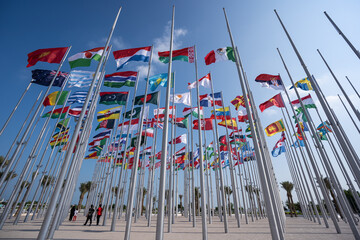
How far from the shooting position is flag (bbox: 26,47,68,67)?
11.8 metres

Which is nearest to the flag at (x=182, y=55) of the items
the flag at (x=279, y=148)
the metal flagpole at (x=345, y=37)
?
the metal flagpole at (x=345, y=37)

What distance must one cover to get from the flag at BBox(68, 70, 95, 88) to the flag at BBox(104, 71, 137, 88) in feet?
4.47

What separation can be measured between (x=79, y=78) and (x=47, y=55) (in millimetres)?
2337

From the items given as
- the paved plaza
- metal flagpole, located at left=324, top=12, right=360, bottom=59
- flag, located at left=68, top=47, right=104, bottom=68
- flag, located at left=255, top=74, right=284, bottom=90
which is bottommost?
the paved plaza

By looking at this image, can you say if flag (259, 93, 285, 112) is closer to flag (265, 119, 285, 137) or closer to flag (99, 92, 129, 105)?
flag (265, 119, 285, 137)

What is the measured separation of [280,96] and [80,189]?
60238 mm

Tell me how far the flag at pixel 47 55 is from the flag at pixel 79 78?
4.39ft

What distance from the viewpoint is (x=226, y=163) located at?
104 ft

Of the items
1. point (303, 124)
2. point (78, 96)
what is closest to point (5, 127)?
point (78, 96)

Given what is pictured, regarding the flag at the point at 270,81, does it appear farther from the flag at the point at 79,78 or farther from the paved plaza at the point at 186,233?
the flag at the point at 79,78

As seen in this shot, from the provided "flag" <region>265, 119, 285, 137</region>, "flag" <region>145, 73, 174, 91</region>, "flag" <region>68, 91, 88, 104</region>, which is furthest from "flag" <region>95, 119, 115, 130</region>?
"flag" <region>265, 119, 285, 137</region>

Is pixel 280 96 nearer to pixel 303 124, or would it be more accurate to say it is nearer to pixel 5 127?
pixel 303 124

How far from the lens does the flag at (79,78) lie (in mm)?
13156

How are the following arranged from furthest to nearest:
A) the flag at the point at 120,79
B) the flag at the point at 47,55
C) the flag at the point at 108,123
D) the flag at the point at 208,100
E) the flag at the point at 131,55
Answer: the flag at the point at 108,123 → the flag at the point at 208,100 → the flag at the point at 120,79 → the flag at the point at 47,55 → the flag at the point at 131,55
